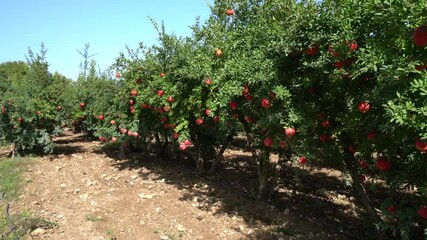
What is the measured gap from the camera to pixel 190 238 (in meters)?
5.07

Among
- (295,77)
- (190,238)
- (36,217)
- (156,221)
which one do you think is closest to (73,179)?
(36,217)

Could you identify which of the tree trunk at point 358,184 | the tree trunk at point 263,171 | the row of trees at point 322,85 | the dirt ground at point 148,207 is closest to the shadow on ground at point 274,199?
the dirt ground at point 148,207

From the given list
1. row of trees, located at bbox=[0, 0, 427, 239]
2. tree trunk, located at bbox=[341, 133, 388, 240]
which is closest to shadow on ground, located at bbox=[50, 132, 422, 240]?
tree trunk, located at bbox=[341, 133, 388, 240]

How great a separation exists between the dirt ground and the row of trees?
Answer: 833 mm

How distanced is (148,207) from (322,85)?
150 inches

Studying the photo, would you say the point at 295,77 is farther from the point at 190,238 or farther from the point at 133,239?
the point at 133,239

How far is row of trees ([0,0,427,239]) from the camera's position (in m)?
2.79

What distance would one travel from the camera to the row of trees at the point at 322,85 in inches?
110

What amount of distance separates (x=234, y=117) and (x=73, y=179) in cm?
466

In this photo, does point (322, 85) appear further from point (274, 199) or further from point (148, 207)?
point (148, 207)

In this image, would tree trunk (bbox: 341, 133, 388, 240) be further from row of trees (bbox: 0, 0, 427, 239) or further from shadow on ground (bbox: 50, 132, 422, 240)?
shadow on ground (bbox: 50, 132, 422, 240)

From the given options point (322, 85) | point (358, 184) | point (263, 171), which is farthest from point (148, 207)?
point (322, 85)

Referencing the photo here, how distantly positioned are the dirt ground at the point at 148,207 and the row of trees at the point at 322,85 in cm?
83

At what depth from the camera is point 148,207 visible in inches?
244
